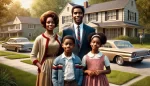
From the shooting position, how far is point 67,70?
317 centimetres

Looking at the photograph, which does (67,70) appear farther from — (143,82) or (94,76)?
(143,82)

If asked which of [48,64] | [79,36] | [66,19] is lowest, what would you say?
[48,64]

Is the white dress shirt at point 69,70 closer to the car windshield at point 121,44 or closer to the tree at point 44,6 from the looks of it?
the car windshield at point 121,44

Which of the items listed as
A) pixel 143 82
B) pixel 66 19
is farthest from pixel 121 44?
pixel 66 19

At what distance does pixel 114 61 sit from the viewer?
479 inches

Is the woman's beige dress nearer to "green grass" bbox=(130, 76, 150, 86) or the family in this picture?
the family

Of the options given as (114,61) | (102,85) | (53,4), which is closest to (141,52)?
(114,61)

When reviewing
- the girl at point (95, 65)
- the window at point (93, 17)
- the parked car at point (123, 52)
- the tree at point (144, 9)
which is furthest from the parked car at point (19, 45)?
the tree at point (144, 9)

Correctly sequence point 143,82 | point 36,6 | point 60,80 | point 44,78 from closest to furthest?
point 60,80
point 44,78
point 143,82
point 36,6

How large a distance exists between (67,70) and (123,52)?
842 centimetres

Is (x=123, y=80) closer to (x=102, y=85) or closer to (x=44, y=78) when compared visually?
(x=102, y=85)

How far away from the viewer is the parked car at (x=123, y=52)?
1068 centimetres

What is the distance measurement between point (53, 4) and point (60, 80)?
2843 inches

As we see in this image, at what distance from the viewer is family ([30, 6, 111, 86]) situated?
318cm
